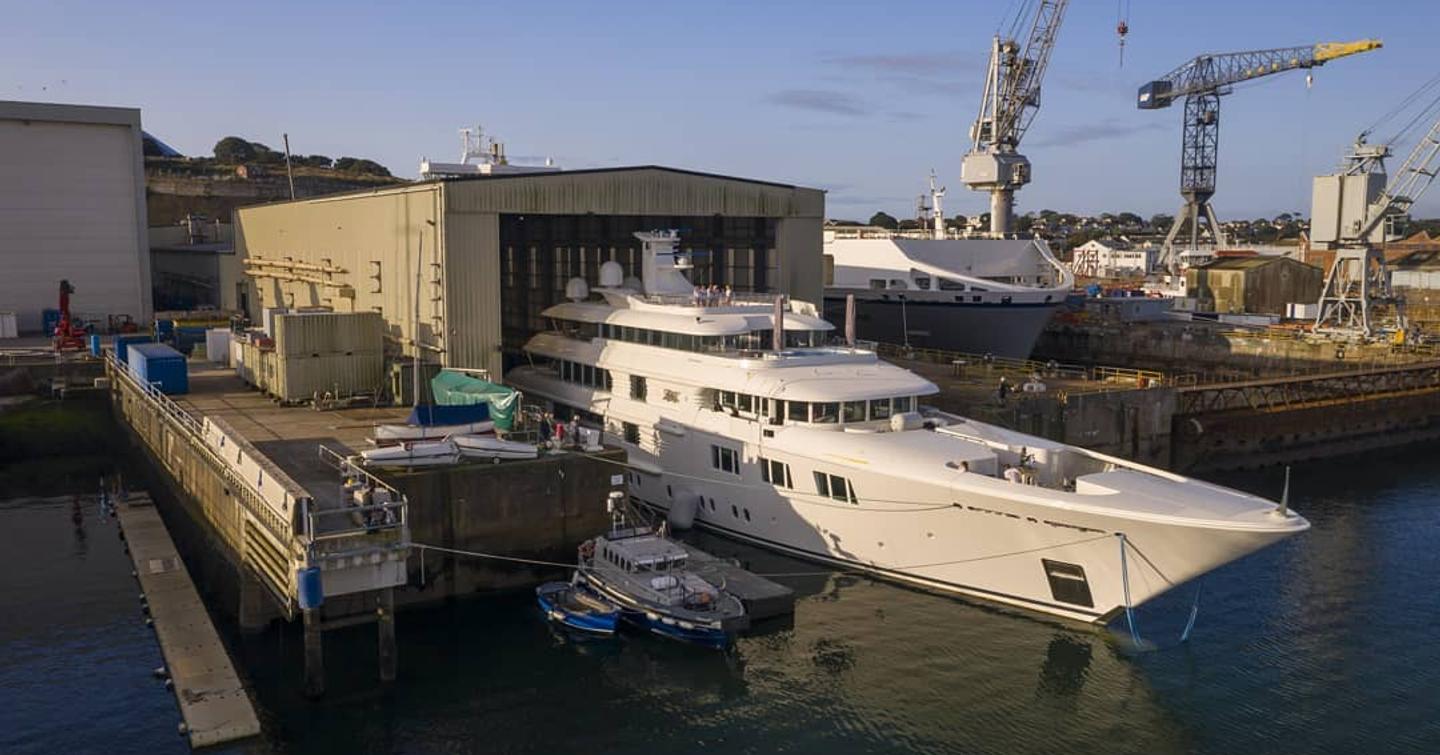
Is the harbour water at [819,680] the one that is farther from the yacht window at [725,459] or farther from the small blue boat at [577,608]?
the yacht window at [725,459]

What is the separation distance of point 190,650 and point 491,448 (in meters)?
7.63

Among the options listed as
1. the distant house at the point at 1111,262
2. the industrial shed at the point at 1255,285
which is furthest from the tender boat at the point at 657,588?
the distant house at the point at 1111,262

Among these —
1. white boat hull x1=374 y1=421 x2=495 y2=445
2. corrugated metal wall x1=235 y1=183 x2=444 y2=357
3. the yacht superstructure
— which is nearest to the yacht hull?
the yacht superstructure

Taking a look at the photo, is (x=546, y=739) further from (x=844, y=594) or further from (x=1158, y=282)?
(x=1158, y=282)

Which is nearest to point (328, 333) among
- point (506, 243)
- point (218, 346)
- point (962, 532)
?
point (506, 243)

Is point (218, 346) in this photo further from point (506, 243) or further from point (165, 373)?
point (506, 243)

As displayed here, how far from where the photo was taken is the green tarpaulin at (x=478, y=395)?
2803 centimetres

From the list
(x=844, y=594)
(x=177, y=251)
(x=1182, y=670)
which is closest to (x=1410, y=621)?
(x=1182, y=670)

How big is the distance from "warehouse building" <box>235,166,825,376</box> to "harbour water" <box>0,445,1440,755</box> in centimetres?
1262

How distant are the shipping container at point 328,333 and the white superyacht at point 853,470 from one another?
601 cm

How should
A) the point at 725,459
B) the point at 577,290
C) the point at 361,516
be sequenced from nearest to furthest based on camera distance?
the point at 361,516 → the point at 725,459 → the point at 577,290

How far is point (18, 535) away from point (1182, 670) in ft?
104

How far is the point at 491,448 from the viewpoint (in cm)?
2597

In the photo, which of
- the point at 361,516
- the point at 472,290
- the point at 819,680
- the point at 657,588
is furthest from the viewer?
the point at 472,290
